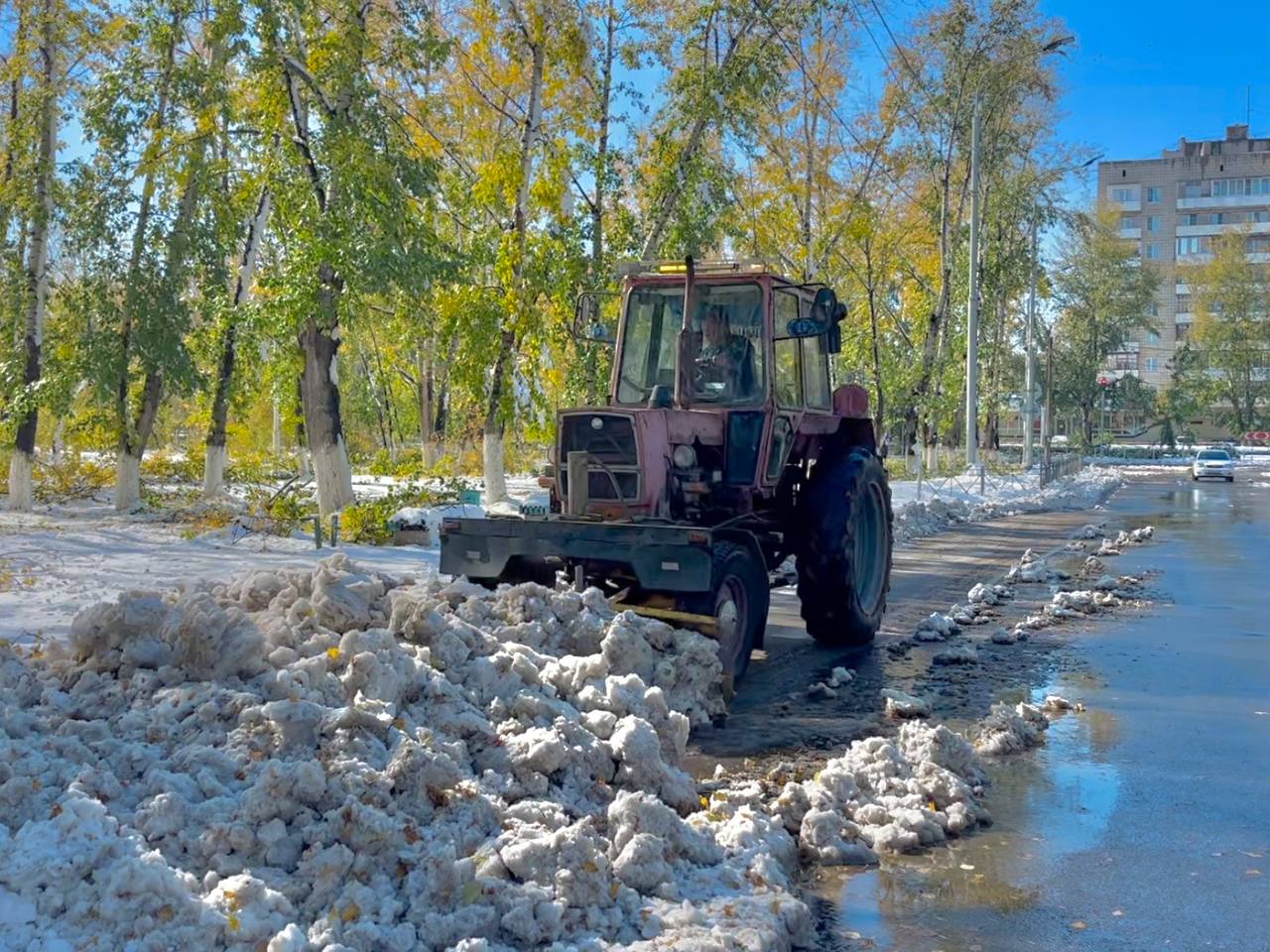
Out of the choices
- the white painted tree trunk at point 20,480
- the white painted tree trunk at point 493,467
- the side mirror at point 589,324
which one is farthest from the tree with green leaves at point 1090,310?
the side mirror at point 589,324

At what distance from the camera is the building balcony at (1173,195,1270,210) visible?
9950cm

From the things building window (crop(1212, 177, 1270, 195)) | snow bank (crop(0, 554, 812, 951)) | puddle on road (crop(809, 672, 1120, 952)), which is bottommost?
puddle on road (crop(809, 672, 1120, 952))

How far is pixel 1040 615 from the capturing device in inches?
462

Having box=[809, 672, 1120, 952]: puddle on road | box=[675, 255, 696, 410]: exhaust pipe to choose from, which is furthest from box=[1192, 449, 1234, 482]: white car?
box=[809, 672, 1120, 952]: puddle on road

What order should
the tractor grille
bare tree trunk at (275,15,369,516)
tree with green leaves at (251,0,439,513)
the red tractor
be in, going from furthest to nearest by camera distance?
1. bare tree trunk at (275,15,369,516)
2. tree with green leaves at (251,0,439,513)
3. the tractor grille
4. the red tractor

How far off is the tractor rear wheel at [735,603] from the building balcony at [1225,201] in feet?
345

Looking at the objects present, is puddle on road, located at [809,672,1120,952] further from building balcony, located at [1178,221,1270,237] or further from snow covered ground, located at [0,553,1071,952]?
building balcony, located at [1178,221,1270,237]

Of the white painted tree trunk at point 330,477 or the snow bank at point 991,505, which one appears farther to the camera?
the snow bank at point 991,505

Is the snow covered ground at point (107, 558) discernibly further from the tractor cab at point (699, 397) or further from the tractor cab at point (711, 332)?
the tractor cab at point (711, 332)

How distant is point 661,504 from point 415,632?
2.82m

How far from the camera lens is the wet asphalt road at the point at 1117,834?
4.72 m

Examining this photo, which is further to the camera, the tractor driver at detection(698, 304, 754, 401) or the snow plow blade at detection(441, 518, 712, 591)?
the tractor driver at detection(698, 304, 754, 401)

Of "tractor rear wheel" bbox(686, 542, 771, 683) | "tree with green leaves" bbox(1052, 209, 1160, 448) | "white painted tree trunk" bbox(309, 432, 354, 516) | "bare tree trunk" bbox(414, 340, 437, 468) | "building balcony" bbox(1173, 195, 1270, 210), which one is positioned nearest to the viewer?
"tractor rear wheel" bbox(686, 542, 771, 683)

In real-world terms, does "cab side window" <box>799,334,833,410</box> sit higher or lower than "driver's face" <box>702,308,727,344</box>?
lower
